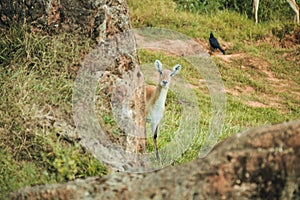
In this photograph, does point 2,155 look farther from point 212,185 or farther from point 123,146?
point 212,185

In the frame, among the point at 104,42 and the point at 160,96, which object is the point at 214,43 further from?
the point at 104,42

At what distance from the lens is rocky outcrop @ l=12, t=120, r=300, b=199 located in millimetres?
3609

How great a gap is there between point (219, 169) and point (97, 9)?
10.5 ft

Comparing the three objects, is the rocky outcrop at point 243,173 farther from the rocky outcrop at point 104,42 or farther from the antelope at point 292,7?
the antelope at point 292,7

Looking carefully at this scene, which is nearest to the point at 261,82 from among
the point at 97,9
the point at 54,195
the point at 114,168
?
the point at 97,9

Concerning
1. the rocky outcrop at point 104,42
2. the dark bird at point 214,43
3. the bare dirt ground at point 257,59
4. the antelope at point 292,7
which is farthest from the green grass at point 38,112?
the antelope at point 292,7

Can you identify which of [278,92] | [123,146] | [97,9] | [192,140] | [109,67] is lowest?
[278,92]

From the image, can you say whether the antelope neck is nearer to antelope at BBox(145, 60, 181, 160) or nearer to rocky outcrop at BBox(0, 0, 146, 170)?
antelope at BBox(145, 60, 181, 160)

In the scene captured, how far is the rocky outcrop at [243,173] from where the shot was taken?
361 centimetres

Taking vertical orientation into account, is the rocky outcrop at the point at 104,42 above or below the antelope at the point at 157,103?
above

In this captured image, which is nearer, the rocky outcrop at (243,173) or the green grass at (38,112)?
the rocky outcrop at (243,173)

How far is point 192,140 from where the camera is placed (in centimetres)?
750

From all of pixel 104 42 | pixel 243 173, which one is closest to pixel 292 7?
pixel 104 42

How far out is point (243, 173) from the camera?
3.62 m
